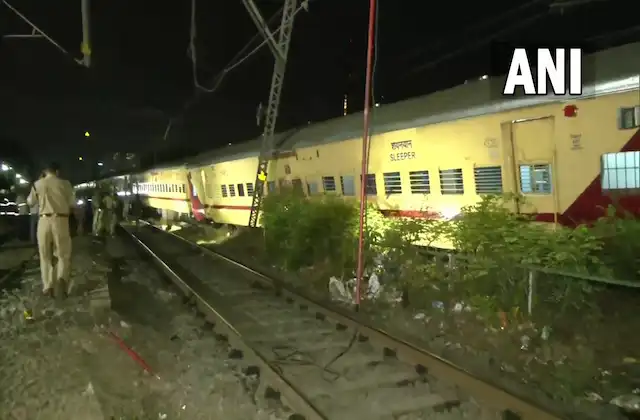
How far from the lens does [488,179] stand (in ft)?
28.7

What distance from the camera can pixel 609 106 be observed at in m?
6.88

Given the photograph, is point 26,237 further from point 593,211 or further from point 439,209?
point 593,211

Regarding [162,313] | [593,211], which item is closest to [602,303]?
[593,211]

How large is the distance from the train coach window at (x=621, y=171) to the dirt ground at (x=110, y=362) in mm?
4865

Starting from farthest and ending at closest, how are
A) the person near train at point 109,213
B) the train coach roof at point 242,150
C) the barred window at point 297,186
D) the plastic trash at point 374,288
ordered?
the person near train at point 109,213
the train coach roof at point 242,150
the barred window at point 297,186
the plastic trash at point 374,288

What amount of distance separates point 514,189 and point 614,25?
10.5m

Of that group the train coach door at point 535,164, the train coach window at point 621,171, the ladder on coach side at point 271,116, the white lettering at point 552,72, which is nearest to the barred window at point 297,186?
the ladder on coach side at point 271,116

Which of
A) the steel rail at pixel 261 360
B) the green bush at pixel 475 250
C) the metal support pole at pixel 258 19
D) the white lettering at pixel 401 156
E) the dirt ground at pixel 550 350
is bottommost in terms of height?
the dirt ground at pixel 550 350

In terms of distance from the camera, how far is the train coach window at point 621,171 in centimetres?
668

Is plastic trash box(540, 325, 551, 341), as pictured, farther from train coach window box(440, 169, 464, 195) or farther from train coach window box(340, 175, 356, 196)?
train coach window box(340, 175, 356, 196)

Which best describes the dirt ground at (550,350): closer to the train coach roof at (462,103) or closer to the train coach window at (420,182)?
the train coach window at (420,182)

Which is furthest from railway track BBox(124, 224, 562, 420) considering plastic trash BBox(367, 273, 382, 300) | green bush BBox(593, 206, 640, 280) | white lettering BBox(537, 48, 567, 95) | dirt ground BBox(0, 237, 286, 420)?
white lettering BBox(537, 48, 567, 95)

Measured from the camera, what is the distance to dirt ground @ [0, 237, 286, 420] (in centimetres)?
522

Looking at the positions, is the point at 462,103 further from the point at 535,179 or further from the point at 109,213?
the point at 109,213
